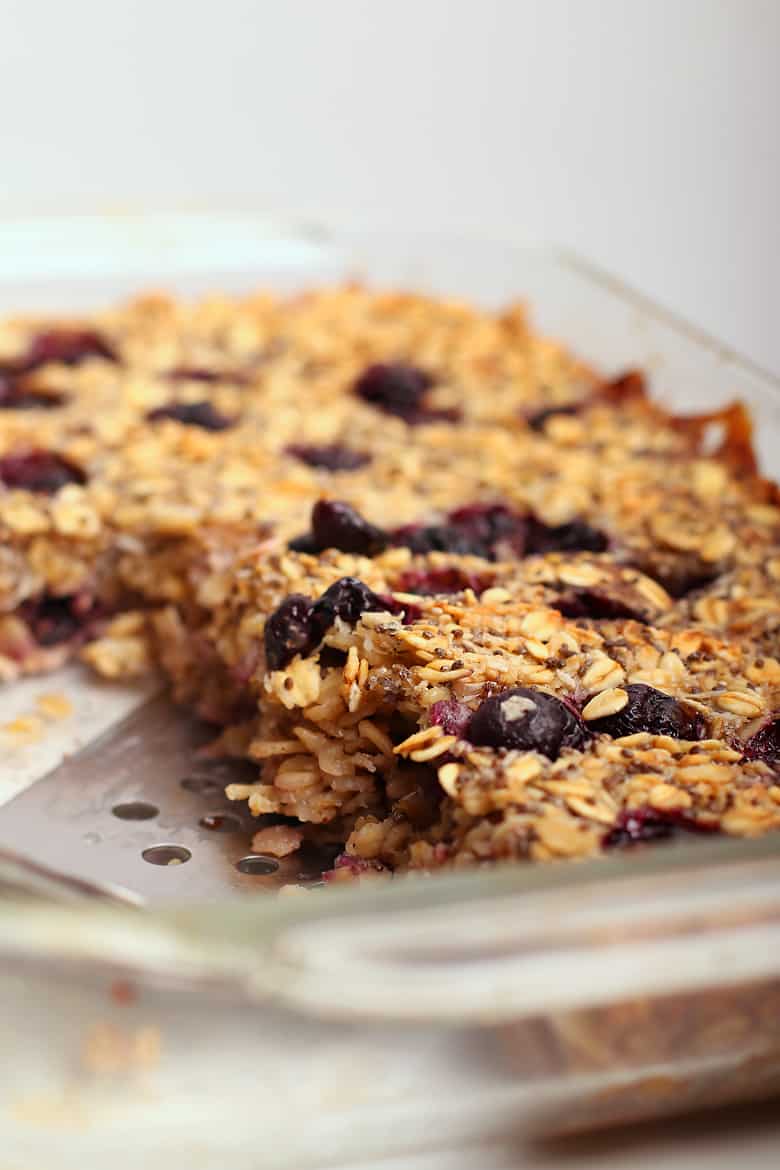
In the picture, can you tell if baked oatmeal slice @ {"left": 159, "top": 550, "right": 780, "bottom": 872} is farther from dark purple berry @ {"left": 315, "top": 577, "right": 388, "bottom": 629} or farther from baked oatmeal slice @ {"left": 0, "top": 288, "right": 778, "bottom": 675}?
baked oatmeal slice @ {"left": 0, "top": 288, "right": 778, "bottom": 675}

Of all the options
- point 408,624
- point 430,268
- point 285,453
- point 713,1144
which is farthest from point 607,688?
point 430,268

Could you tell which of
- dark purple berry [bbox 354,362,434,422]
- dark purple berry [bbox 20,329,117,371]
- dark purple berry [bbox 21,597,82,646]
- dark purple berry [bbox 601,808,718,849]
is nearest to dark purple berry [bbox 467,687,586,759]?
dark purple berry [bbox 601,808,718,849]

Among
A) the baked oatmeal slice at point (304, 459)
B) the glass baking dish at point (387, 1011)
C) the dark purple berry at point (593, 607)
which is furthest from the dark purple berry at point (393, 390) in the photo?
the glass baking dish at point (387, 1011)

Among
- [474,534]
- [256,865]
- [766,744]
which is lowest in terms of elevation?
[256,865]

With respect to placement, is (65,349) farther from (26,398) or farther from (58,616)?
(58,616)

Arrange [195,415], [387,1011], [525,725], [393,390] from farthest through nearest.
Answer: [393,390], [195,415], [525,725], [387,1011]

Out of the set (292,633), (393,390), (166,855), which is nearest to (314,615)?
(292,633)
